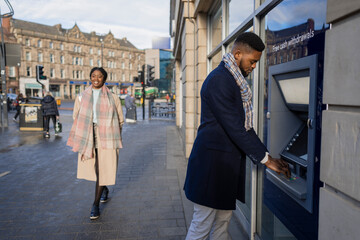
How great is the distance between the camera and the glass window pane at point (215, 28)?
15.9ft

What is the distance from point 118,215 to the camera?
3676 mm

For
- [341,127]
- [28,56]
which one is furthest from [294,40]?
[28,56]

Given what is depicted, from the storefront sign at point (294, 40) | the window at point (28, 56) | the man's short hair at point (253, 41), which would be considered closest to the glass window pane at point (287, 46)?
the storefront sign at point (294, 40)

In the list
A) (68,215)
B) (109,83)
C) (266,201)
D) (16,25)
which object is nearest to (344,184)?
(266,201)

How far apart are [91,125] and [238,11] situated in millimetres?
2238

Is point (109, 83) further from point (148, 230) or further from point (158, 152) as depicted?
point (148, 230)

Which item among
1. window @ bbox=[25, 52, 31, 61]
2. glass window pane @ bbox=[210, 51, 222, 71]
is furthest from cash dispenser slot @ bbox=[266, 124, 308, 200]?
window @ bbox=[25, 52, 31, 61]

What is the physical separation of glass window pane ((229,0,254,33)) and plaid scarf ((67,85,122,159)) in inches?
72.7

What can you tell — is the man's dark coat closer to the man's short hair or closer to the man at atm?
the man at atm

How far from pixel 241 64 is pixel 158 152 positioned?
593 centimetres

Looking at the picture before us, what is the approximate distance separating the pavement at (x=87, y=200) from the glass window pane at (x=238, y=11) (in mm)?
2368

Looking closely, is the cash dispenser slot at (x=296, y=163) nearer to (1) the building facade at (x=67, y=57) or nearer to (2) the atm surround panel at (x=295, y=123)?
(2) the atm surround panel at (x=295, y=123)

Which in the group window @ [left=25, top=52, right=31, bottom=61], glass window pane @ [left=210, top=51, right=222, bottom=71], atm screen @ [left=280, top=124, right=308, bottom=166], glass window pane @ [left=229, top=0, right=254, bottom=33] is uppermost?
window @ [left=25, top=52, right=31, bottom=61]

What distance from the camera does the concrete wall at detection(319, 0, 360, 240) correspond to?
45.1 inches
